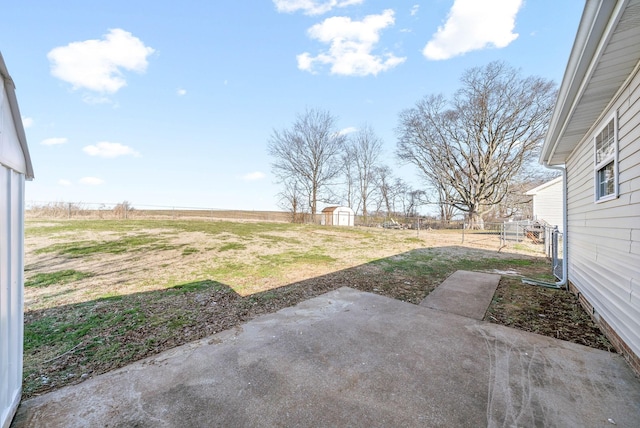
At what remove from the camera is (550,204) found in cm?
1503

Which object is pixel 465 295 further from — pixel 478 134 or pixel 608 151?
pixel 478 134

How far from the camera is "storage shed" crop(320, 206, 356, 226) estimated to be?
22.4 meters

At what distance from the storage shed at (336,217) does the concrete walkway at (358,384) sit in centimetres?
1957

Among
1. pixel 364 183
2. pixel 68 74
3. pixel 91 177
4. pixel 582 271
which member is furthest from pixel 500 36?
pixel 91 177

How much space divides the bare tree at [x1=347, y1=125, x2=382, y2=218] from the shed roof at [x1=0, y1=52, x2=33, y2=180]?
26.7 meters

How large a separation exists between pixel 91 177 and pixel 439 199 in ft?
98.6

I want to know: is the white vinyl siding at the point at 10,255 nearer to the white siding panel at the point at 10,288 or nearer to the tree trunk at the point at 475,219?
the white siding panel at the point at 10,288

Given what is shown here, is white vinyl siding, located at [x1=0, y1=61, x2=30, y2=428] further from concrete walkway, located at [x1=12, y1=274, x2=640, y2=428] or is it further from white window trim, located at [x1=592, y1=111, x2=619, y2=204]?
white window trim, located at [x1=592, y1=111, x2=619, y2=204]

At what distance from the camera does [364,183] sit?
91.2ft

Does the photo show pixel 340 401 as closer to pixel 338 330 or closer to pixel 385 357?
pixel 385 357

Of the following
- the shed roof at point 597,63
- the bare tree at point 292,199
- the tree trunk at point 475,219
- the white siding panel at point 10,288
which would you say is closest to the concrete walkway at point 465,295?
the shed roof at point 597,63

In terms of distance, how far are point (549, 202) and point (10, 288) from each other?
68.2ft

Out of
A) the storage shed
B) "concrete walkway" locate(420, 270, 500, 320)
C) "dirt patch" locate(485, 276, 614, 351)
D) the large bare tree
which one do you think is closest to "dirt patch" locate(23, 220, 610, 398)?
"dirt patch" locate(485, 276, 614, 351)

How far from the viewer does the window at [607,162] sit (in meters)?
2.70
